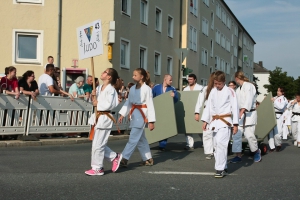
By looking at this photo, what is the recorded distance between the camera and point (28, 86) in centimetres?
1294

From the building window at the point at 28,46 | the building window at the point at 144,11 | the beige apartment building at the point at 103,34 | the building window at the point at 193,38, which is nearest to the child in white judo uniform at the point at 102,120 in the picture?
the beige apartment building at the point at 103,34

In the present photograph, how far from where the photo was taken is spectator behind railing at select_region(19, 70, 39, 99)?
12.7m

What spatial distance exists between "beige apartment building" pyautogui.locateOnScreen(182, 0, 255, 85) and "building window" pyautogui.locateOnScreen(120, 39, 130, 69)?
600cm

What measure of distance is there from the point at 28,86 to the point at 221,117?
6742mm

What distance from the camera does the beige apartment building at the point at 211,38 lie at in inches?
1580

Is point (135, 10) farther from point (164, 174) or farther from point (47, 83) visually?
point (164, 174)

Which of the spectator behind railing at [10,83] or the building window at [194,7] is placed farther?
the building window at [194,7]

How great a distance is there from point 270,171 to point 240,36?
71.9 metres

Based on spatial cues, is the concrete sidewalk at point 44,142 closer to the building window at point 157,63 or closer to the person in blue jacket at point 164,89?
the person in blue jacket at point 164,89

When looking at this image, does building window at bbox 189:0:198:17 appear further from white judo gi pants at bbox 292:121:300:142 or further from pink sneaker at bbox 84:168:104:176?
pink sneaker at bbox 84:168:104:176

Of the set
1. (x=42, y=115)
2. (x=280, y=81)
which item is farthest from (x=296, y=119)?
(x=280, y=81)

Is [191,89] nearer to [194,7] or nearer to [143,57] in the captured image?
[143,57]

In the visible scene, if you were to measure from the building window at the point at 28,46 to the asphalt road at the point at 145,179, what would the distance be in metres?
13.9

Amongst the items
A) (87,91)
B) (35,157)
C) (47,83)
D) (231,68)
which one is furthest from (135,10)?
(231,68)
